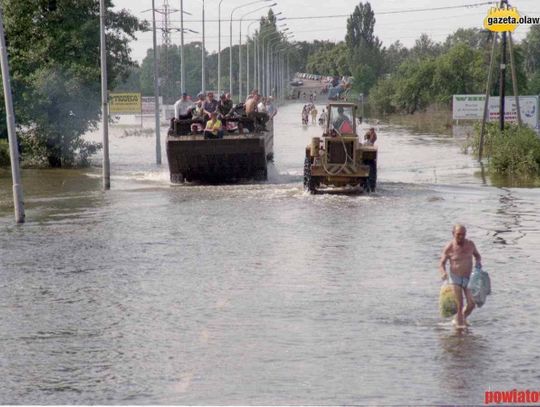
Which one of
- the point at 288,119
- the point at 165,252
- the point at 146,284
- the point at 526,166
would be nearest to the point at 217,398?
the point at 146,284

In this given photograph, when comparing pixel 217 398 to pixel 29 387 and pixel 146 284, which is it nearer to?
pixel 29 387

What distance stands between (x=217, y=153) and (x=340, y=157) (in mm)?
4213

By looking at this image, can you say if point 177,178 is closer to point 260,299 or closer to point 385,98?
point 260,299

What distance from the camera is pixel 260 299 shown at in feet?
54.6

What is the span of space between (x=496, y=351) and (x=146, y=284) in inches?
262

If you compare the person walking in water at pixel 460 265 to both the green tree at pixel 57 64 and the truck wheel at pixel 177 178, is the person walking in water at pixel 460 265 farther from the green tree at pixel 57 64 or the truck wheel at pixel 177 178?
the green tree at pixel 57 64

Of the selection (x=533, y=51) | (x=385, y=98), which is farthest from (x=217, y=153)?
(x=533, y=51)

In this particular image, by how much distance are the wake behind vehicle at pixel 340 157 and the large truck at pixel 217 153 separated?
2.55 m

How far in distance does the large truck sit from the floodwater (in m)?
1.14

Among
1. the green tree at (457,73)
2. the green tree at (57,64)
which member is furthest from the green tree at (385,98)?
the green tree at (57,64)

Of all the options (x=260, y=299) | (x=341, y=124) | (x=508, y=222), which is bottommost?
(x=508, y=222)

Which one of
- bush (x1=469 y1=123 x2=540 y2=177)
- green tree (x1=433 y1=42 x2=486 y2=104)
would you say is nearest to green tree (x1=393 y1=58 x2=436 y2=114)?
green tree (x1=433 y1=42 x2=486 y2=104)

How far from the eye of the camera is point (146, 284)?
18.2 m

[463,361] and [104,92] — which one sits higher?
[104,92]
